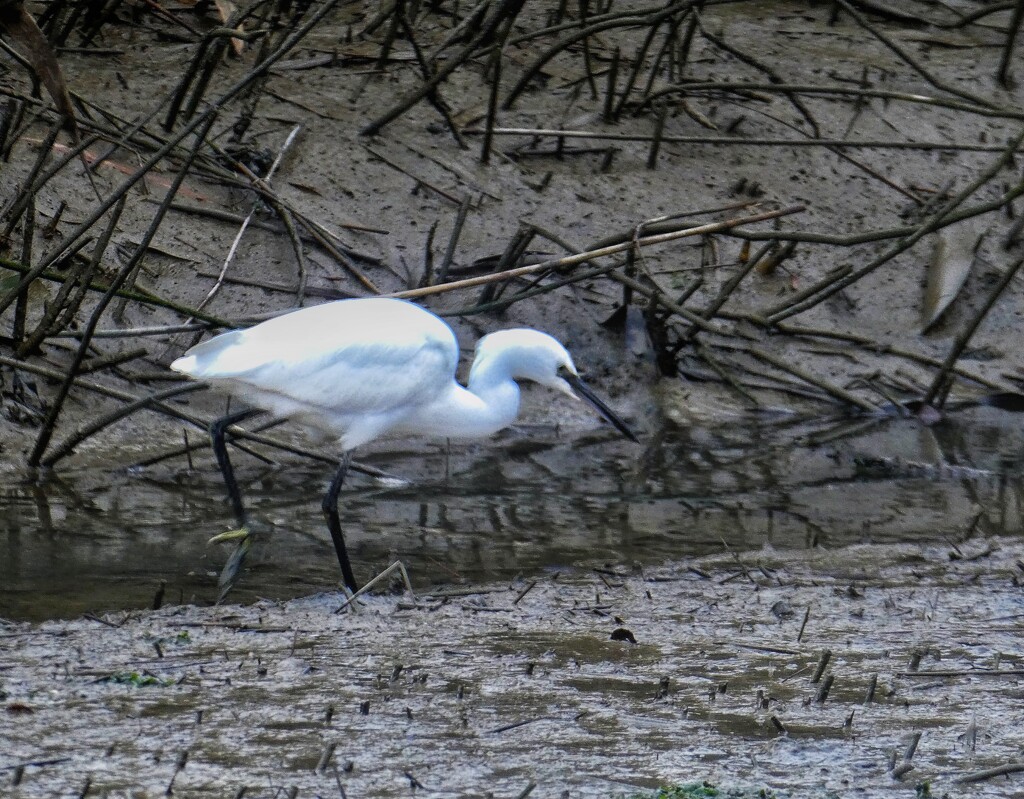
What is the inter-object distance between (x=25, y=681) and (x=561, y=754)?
1284 millimetres

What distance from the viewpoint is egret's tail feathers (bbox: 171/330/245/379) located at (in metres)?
4.79

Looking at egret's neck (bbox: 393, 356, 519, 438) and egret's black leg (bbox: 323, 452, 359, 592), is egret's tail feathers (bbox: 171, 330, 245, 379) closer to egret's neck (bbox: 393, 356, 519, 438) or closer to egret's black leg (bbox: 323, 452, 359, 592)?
egret's black leg (bbox: 323, 452, 359, 592)

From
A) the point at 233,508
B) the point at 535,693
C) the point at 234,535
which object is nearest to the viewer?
the point at 535,693

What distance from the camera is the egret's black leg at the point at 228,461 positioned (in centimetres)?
484

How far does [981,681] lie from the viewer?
344cm

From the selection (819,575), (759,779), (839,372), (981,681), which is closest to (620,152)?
(839,372)

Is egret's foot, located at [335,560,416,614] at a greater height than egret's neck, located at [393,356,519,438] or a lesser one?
lesser

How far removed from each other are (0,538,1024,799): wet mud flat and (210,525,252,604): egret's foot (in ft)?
0.82

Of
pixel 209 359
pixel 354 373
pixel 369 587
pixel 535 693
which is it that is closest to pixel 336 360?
pixel 354 373

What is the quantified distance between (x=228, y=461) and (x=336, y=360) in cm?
56

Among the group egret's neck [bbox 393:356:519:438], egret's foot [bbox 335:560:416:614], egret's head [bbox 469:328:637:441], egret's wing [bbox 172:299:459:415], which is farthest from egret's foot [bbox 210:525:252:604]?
egret's head [bbox 469:328:637:441]

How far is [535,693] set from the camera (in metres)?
3.31

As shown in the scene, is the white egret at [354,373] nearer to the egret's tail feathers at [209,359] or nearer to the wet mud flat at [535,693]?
the egret's tail feathers at [209,359]

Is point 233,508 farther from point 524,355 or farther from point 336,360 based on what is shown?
point 524,355
